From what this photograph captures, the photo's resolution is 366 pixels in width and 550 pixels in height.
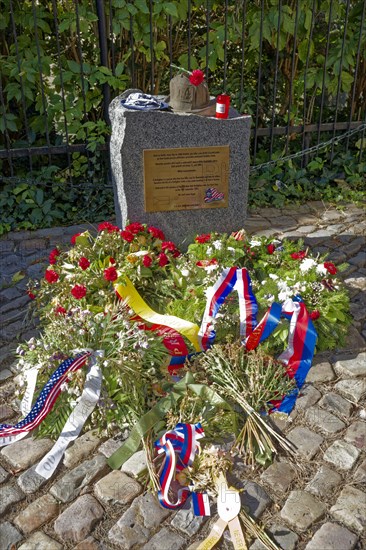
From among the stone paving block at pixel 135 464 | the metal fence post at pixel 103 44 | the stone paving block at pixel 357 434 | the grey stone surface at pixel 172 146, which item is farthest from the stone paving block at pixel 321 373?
the metal fence post at pixel 103 44


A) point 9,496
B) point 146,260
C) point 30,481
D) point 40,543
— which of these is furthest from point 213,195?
point 40,543

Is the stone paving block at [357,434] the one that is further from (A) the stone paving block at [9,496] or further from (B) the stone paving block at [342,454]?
(A) the stone paving block at [9,496]

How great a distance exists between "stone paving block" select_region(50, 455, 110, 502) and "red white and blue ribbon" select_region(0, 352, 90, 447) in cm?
33

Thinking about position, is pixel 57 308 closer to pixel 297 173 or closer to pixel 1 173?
pixel 1 173

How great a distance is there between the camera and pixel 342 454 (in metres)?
2.72

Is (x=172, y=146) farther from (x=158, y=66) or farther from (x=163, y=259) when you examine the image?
(x=158, y=66)

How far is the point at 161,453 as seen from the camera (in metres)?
2.69

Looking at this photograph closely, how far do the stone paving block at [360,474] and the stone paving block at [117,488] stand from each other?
97 centimetres

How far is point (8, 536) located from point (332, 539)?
1.31 metres

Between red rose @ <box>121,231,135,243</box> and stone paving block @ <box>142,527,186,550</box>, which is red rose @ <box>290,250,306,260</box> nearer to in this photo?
red rose @ <box>121,231,135,243</box>

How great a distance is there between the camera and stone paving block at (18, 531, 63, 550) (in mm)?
2283

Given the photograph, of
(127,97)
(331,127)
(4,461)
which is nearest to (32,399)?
(4,461)

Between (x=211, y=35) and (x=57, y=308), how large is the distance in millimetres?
3586

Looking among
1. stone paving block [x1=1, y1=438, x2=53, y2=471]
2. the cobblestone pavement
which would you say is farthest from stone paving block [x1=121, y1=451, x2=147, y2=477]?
stone paving block [x1=1, y1=438, x2=53, y2=471]
